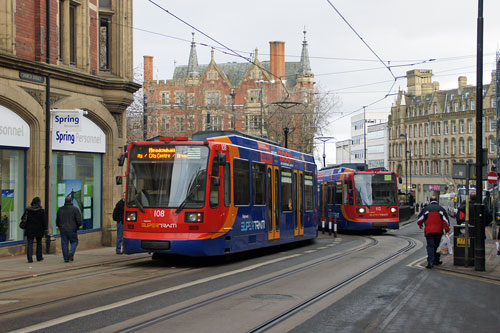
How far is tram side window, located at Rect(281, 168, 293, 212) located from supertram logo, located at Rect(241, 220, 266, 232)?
1.90m

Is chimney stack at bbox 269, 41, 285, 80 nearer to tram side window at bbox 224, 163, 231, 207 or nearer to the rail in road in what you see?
the rail in road

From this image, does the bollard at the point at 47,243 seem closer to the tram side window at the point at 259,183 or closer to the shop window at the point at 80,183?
the shop window at the point at 80,183

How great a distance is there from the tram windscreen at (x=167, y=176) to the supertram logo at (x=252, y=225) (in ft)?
7.15

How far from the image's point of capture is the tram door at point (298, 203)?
22.7 meters

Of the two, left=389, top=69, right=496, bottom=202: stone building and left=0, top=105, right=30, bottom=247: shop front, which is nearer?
left=0, top=105, right=30, bottom=247: shop front

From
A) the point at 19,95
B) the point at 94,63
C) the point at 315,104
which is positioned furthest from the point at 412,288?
the point at 315,104

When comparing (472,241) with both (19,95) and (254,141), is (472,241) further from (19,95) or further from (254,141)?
(19,95)

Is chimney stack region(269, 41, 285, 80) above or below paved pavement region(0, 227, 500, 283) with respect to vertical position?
above

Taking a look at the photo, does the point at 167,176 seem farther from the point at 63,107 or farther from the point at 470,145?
the point at 470,145

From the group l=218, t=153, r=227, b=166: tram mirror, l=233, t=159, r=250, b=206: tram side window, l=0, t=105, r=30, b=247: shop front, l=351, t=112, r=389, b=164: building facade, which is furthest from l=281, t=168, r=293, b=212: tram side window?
l=351, t=112, r=389, b=164: building facade

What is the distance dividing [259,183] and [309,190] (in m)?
5.97

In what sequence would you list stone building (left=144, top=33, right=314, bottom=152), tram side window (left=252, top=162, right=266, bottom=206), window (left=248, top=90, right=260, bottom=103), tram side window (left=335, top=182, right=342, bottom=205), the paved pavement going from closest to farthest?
the paved pavement → tram side window (left=252, top=162, right=266, bottom=206) → tram side window (left=335, top=182, right=342, bottom=205) → stone building (left=144, top=33, right=314, bottom=152) → window (left=248, top=90, right=260, bottom=103)

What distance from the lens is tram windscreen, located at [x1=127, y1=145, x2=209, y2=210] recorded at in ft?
52.5

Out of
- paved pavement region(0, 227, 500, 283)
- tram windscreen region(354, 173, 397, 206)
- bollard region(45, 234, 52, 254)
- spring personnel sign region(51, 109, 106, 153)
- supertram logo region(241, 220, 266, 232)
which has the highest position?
spring personnel sign region(51, 109, 106, 153)
